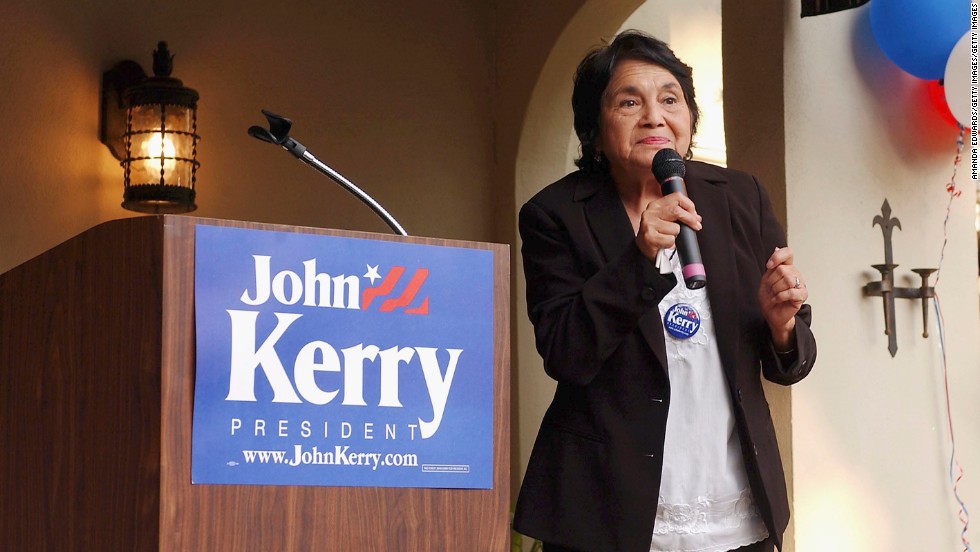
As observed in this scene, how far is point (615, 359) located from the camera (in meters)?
1.96

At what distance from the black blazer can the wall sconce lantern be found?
7.50 ft

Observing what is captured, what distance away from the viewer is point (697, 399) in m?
1.94

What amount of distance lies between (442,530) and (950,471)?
240 cm

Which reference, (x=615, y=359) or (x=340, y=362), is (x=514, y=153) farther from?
(x=340, y=362)

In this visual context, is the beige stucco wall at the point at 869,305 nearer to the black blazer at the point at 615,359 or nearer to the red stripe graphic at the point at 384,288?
the black blazer at the point at 615,359

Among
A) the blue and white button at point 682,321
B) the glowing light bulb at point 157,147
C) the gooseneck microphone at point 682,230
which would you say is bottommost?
the blue and white button at point 682,321

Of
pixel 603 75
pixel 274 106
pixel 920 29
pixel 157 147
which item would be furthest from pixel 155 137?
pixel 920 29

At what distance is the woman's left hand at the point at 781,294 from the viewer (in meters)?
1.89

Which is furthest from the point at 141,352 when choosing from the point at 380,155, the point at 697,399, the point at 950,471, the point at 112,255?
the point at 380,155

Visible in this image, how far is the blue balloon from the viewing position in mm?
3242

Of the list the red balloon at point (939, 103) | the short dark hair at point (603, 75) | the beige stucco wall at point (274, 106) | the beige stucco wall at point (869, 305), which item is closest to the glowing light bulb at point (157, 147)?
the beige stucco wall at point (274, 106)

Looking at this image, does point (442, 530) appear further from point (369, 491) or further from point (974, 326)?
point (974, 326)

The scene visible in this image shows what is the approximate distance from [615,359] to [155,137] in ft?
8.41

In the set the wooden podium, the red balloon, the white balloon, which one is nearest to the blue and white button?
the wooden podium
